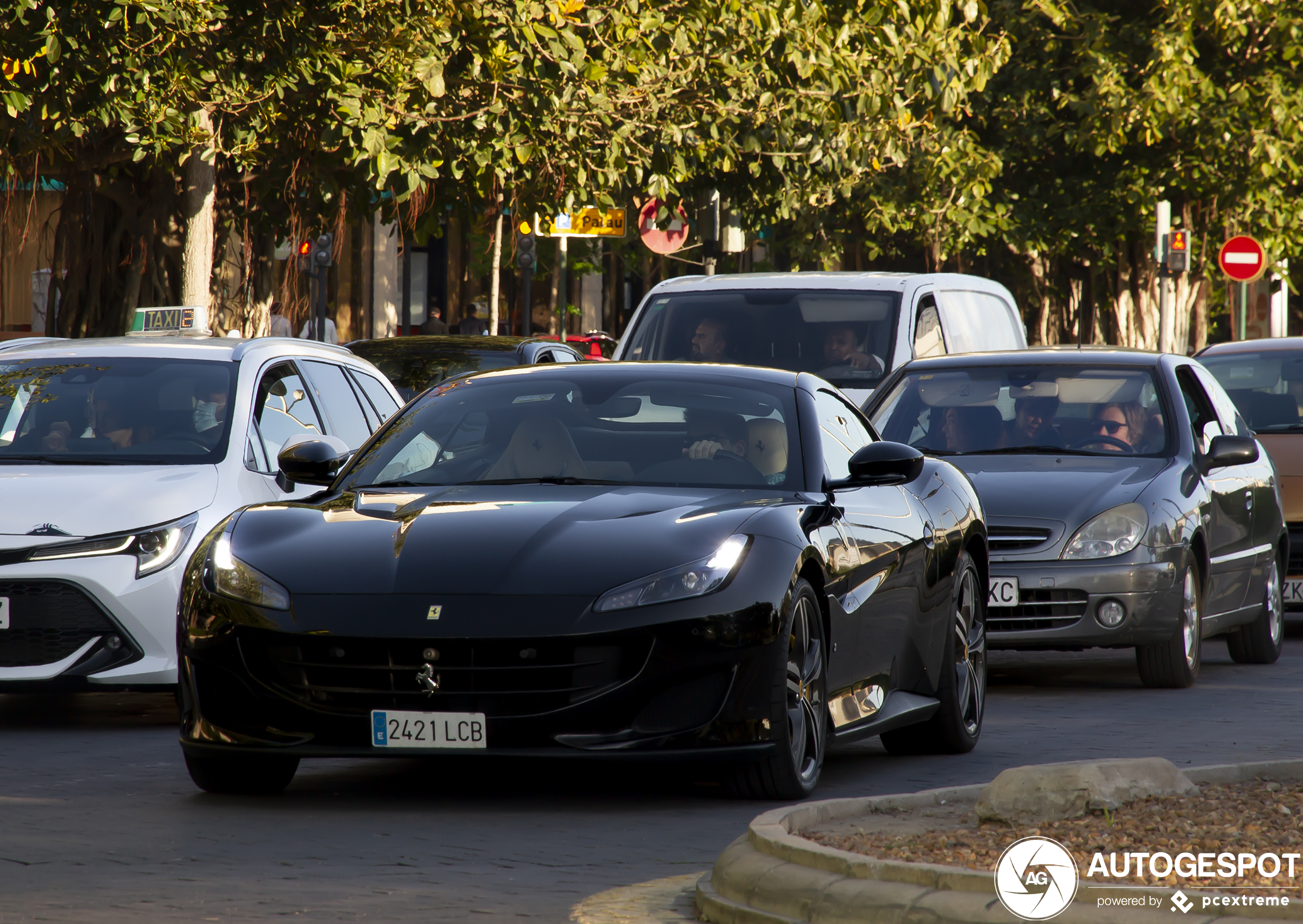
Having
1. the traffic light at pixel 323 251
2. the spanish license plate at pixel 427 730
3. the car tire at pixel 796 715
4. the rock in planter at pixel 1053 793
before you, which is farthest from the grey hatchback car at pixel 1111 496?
the traffic light at pixel 323 251

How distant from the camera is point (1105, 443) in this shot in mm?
11727

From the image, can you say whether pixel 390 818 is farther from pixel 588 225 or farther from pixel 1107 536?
pixel 588 225

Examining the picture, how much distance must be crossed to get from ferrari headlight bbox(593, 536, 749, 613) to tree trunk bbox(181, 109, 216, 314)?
12270 millimetres

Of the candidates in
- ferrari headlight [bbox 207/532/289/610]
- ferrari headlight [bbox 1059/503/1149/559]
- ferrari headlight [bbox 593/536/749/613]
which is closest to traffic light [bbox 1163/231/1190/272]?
ferrari headlight [bbox 1059/503/1149/559]

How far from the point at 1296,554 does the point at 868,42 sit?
9224 mm

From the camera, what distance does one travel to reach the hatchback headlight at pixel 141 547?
29.4 ft

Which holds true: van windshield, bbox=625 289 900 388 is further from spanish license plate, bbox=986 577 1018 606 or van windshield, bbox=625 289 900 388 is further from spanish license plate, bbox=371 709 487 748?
spanish license plate, bbox=371 709 487 748

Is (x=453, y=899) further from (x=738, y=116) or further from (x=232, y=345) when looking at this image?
(x=738, y=116)

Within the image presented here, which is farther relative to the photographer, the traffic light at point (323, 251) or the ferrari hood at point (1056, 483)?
the traffic light at point (323, 251)

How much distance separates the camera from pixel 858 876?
203 inches

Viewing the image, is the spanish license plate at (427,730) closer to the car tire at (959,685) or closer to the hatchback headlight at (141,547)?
the car tire at (959,685)

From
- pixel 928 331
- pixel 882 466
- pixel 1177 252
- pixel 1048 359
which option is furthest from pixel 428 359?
pixel 1177 252

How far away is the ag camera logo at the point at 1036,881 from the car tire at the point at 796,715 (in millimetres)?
1670

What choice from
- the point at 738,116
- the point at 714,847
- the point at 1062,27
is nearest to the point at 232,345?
the point at 714,847
